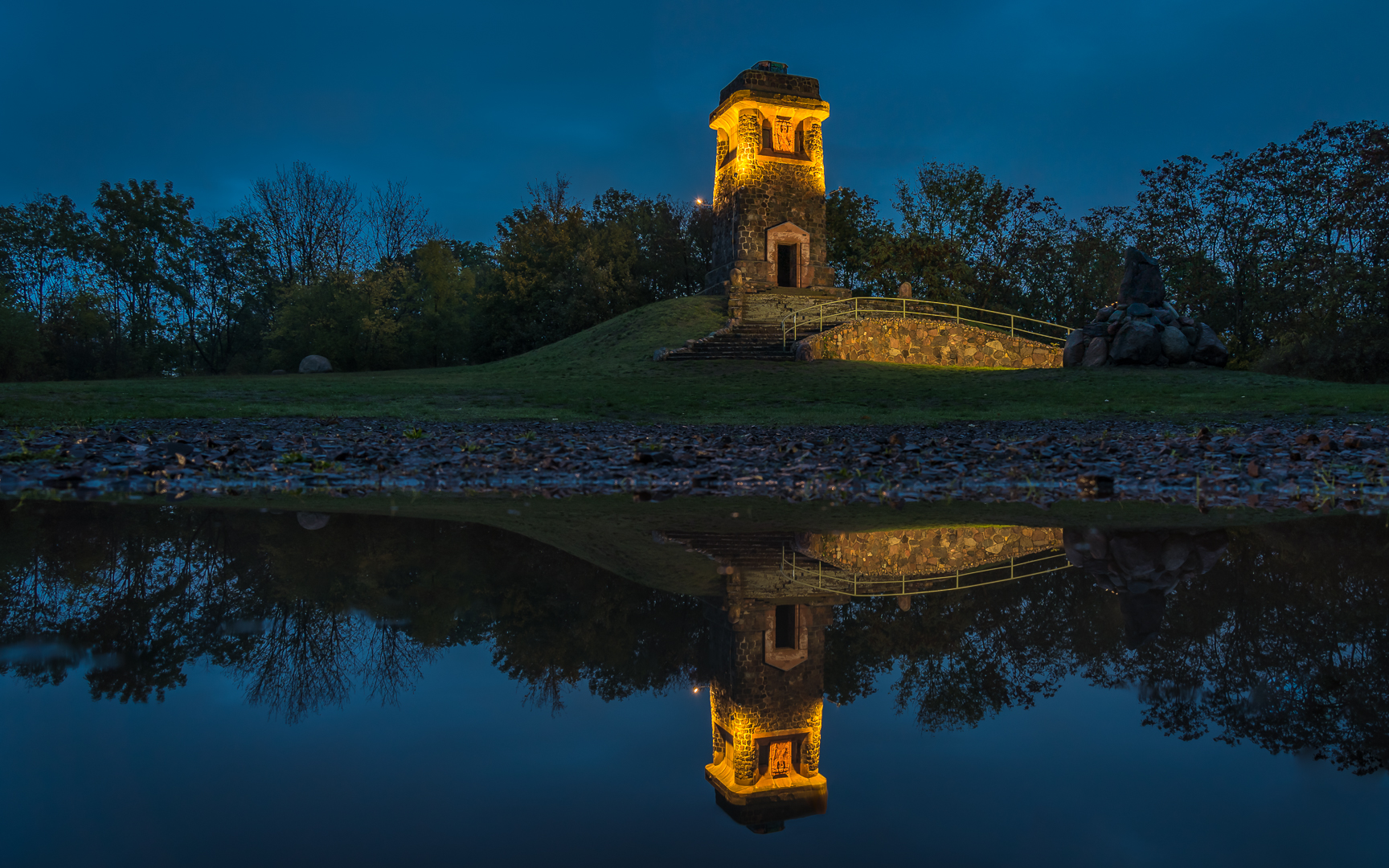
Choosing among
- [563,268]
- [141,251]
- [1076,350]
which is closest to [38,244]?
[141,251]

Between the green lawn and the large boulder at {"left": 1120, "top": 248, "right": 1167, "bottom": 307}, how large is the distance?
398 centimetres

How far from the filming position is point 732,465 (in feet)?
29.0

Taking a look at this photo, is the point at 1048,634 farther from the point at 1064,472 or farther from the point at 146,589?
the point at 1064,472

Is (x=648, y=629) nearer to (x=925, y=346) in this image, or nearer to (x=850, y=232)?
(x=925, y=346)

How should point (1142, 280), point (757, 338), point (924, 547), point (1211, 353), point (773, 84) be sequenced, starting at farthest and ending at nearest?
point (773, 84)
point (757, 338)
point (1142, 280)
point (1211, 353)
point (924, 547)

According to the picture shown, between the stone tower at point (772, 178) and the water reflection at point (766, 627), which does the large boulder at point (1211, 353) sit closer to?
the stone tower at point (772, 178)

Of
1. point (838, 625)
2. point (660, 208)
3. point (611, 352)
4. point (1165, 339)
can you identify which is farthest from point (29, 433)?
point (660, 208)

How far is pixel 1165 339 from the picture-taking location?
24062mm

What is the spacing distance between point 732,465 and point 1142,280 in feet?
73.0

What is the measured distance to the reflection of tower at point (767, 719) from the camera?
165 cm

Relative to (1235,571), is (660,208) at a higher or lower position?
higher

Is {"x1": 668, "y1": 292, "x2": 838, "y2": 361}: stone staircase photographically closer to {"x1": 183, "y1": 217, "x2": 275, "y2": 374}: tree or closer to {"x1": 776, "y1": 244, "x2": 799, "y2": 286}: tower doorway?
{"x1": 776, "y1": 244, "x2": 799, "y2": 286}: tower doorway

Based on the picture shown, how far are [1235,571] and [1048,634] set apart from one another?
146cm

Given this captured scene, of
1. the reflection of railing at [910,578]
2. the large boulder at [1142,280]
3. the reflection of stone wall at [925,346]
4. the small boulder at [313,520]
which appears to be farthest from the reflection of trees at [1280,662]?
the reflection of stone wall at [925,346]
